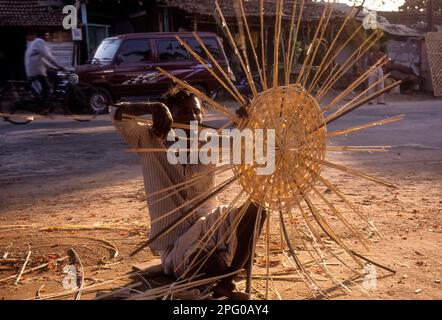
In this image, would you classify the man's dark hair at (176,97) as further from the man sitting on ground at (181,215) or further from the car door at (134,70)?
the car door at (134,70)

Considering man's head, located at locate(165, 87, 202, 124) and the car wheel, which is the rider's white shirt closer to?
the car wheel

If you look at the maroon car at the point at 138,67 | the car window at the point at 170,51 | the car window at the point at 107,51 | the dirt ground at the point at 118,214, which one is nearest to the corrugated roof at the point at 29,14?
the car window at the point at 107,51

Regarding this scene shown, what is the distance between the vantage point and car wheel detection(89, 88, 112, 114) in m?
12.2

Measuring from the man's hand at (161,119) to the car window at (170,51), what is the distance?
33.4 ft

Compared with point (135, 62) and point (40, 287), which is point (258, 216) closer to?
point (40, 287)

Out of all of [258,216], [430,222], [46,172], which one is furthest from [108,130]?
[258,216]

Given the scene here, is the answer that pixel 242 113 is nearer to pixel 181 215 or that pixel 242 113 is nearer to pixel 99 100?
pixel 181 215

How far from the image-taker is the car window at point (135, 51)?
12.1 metres

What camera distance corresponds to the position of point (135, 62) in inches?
478

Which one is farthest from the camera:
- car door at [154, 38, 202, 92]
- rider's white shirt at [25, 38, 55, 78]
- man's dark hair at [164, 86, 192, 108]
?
car door at [154, 38, 202, 92]

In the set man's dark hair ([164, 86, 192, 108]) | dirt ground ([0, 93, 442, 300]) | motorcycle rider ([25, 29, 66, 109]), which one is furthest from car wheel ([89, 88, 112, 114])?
man's dark hair ([164, 86, 192, 108])

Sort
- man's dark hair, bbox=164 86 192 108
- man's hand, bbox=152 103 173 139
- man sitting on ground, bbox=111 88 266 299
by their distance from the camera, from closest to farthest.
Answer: man's hand, bbox=152 103 173 139
man sitting on ground, bbox=111 88 266 299
man's dark hair, bbox=164 86 192 108

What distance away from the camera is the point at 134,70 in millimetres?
12055

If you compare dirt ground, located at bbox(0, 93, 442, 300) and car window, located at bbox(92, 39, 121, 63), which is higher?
car window, located at bbox(92, 39, 121, 63)
